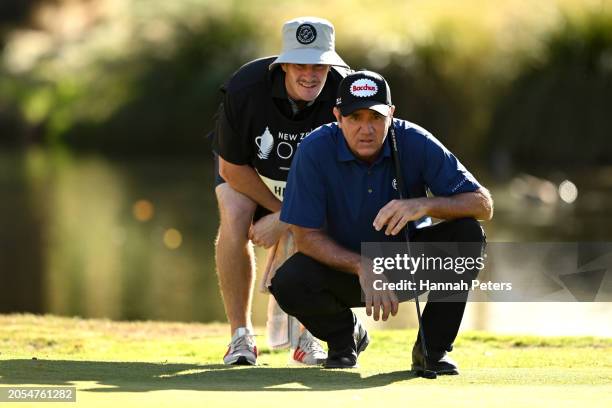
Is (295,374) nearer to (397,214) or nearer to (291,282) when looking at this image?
(291,282)

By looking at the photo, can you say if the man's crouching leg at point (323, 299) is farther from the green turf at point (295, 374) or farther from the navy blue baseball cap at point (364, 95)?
the navy blue baseball cap at point (364, 95)

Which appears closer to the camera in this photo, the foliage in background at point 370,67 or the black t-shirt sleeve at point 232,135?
the black t-shirt sleeve at point 232,135

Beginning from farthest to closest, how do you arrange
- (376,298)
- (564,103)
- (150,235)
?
1. (564,103)
2. (150,235)
3. (376,298)

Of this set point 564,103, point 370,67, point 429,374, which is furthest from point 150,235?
point 429,374

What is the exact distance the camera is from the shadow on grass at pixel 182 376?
4.75 meters

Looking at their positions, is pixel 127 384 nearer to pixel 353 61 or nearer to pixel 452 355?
pixel 452 355

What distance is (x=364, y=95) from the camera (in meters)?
5.37

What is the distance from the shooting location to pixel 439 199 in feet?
17.8

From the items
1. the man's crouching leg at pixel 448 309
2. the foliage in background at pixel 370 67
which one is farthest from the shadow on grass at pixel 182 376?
the foliage in background at pixel 370 67

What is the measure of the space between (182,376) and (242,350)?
41.8 inches

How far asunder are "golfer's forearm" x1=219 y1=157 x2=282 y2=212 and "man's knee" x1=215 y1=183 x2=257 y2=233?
0.04 metres

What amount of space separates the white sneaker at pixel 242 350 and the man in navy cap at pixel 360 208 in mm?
601

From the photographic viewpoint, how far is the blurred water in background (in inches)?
423

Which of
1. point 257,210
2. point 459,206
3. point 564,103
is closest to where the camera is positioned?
point 459,206
